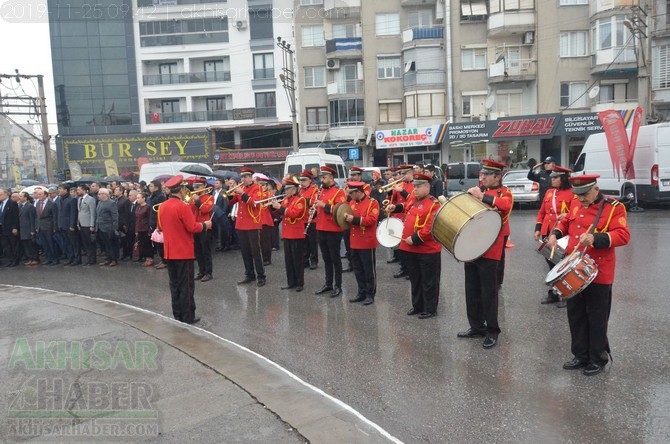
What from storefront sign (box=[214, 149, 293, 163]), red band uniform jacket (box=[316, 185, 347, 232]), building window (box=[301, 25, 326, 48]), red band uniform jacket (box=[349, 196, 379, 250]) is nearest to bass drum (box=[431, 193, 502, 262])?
red band uniform jacket (box=[349, 196, 379, 250])

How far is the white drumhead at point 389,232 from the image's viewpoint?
7.89 meters

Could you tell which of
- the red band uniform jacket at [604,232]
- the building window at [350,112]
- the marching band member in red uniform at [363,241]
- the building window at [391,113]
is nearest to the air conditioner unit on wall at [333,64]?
the building window at [350,112]

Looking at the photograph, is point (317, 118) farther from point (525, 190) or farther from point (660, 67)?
point (525, 190)

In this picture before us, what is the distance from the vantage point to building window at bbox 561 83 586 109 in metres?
35.8

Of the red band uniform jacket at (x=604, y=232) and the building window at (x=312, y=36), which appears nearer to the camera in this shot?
the red band uniform jacket at (x=604, y=232)

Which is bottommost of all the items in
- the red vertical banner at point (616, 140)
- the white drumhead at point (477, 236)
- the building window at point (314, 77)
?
the white drumhead at point (477, 236)

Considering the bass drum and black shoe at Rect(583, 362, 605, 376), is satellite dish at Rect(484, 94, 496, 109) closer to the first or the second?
the bass drum

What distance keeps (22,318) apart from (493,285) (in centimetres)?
641

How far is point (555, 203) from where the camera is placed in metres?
8.05

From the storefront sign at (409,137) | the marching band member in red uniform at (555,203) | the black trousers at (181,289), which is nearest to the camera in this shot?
the black trousers at (181,289)

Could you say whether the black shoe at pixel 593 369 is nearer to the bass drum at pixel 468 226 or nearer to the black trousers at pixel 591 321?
the black trousers at pixel 591 321

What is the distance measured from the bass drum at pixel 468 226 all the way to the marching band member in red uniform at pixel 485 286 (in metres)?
0.14

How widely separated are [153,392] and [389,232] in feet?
13.6

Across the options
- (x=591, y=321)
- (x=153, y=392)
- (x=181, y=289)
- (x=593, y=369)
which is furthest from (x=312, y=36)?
(x=153, y=392)
